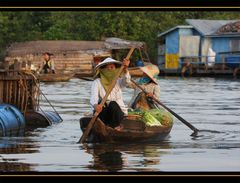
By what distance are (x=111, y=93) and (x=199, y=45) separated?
35.3m

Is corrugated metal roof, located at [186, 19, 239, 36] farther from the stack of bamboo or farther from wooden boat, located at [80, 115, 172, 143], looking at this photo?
wooden boat, located at [80, 115, 172, 143]

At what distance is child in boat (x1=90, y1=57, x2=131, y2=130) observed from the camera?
10609 millimetres

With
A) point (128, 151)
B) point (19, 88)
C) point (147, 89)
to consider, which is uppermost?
point (147, 89)

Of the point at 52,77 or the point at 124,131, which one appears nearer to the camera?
the point at 124,131

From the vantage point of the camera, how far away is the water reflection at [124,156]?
8.80 meters

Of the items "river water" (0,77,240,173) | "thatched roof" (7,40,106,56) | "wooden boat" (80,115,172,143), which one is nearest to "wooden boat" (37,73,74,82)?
"thatched roof" (7,40,106,56)

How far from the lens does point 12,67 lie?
14.0 m

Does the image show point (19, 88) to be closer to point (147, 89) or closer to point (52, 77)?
point (147, 89)

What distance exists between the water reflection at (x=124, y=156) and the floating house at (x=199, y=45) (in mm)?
30780

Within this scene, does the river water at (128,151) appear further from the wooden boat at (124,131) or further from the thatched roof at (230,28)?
the thatched roof at (230,28)

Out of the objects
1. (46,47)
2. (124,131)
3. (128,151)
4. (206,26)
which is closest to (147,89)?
(124,131)

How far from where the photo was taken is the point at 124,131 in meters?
11.0
